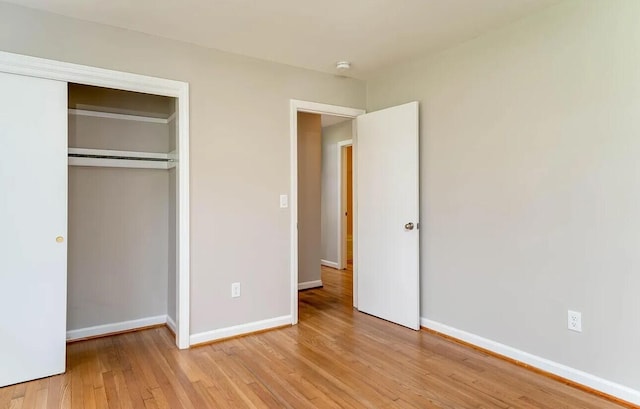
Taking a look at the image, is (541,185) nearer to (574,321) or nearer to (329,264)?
(574,321)

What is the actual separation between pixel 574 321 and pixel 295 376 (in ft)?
5.87

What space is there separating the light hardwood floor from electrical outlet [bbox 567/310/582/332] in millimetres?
363

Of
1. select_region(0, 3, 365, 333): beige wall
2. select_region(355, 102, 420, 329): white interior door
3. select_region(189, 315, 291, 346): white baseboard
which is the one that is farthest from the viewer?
select_region(355, 102, 420, 329): white interior door

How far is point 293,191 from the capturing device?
357 centimetres

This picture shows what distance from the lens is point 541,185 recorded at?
2586 millimetres

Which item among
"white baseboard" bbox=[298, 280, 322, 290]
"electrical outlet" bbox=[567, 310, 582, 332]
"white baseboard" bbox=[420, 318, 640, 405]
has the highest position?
"electrical outlet" bbox=[567, 310, 582, 332]

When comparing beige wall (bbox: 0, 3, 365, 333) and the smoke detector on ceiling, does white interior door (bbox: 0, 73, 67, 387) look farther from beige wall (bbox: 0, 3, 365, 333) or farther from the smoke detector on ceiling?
the smoke detector on ceiling

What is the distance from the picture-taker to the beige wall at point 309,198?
4.93 meters

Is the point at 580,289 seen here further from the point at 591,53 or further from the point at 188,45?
the point at 188,45

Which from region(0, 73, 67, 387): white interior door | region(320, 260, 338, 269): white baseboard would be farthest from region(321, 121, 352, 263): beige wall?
region(0, 73, 67, 387): white interior door

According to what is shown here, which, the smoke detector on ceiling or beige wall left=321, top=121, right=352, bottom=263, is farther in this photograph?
beige wall left=321, top=121, right=352, bottom=263

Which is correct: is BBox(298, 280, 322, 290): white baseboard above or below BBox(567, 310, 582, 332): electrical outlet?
below

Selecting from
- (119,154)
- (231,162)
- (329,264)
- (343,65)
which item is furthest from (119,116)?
(329,264)

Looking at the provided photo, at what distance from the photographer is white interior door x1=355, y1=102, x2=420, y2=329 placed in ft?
11.2
